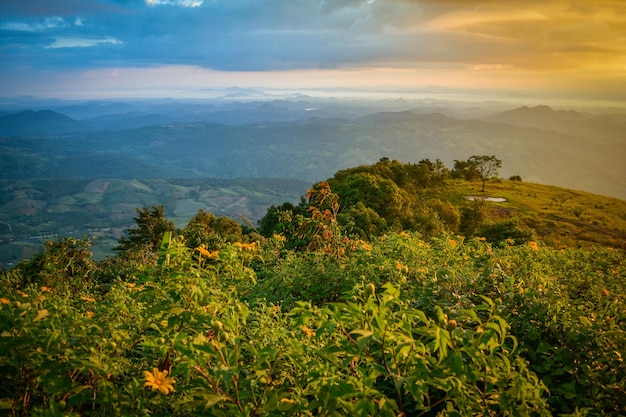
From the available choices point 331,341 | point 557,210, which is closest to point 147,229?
point 331,341

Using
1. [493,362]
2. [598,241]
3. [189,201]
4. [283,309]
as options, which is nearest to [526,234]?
[598,241]

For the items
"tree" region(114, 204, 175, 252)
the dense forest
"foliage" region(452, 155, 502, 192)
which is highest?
the dense forest

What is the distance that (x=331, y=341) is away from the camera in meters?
2.22

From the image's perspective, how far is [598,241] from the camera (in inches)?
1112

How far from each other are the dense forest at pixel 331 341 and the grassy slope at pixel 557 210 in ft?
78.5

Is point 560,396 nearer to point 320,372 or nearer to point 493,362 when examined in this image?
point 493,362

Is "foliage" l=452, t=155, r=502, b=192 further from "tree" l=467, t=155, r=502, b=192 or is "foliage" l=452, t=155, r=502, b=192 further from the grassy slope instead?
the grassy slope

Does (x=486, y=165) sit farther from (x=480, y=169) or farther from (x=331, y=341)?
(x=331, y=341)

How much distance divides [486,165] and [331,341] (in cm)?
5698

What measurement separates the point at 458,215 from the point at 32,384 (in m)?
25.1

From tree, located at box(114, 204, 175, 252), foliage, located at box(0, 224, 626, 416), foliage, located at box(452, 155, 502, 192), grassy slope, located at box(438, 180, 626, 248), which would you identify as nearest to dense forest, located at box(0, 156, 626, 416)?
foliage, located at box(0, 224, 626, 416)

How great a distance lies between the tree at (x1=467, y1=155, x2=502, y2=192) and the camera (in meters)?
52.1

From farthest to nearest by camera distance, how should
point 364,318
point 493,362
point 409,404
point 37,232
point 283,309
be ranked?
point 37,232 → point 283,309 → point 409,404 → point 493,362 → point 364,318

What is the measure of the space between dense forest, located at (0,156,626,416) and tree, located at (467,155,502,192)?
5118 centimetres
